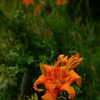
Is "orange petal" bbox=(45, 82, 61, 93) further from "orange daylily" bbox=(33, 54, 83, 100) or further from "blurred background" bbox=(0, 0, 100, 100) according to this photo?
"blurred background" bbox=(0, 0, 100, 100)

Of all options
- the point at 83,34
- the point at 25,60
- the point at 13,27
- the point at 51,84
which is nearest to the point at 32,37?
the point at 13,27

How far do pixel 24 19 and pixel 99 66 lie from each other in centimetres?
93

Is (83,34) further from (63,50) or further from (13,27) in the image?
(13,27)

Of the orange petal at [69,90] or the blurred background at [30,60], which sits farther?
the blurred background at [30,60]

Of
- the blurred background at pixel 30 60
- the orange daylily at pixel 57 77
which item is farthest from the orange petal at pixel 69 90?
the blurred background at pixel 30 60

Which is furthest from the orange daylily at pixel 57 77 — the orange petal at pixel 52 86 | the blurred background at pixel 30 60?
the blurred background at pixel 30 60

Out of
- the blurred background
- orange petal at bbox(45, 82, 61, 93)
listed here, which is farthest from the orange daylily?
the blurred background

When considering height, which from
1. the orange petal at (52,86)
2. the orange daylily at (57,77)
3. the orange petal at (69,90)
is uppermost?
the orange daylily at (57,77)

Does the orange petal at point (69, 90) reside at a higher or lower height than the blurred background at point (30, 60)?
lower

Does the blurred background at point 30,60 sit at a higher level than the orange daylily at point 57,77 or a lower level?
higher

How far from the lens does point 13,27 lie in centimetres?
158

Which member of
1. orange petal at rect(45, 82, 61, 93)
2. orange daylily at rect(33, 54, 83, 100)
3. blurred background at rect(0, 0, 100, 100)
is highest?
blurred background at rect(0, 0, 100, 100)

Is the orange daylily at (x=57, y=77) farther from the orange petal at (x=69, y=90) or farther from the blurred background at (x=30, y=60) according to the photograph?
the blurred background at (x=30, y=60)

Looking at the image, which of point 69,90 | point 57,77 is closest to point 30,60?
point 57,77
